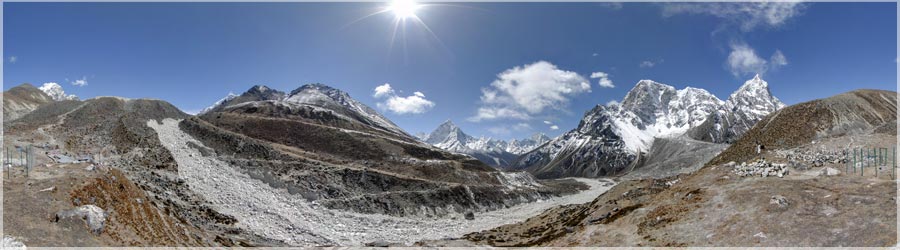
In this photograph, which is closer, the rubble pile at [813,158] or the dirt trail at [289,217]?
the rubble pile at [813,158]

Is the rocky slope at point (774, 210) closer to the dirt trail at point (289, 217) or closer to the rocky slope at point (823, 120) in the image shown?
the dirt trail at point (289, 217)

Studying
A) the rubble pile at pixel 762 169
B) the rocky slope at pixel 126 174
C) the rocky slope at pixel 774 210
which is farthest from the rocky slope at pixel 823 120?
the rocky slope at pixel 126 174

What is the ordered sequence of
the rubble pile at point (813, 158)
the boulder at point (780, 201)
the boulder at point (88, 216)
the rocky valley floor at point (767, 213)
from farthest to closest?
the rubble pile at point (813, 158) → the boulder at point (780, 201) → the rocky valley floor at point (767, 213) → the boulder at point (88, 216)

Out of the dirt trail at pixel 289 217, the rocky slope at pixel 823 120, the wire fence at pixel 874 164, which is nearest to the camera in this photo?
the wire fence at pixel 874 164

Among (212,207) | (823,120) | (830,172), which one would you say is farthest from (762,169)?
(823,120)

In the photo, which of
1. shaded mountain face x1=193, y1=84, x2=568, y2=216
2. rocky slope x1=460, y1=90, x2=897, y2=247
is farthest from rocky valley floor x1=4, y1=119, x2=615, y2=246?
rocky slope x1=460, y1=90, x2=897, y2=247
